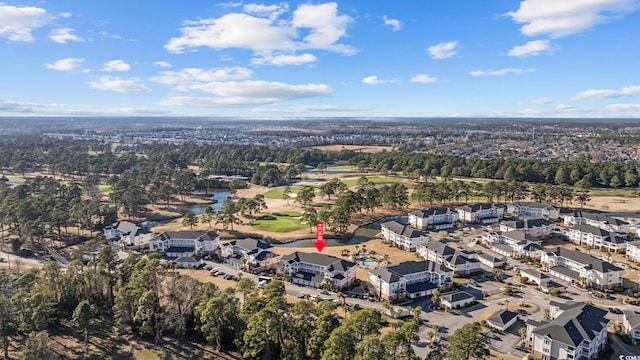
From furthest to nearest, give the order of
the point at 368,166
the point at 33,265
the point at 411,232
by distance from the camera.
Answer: the point at 368,166
the point at 411,232
the point at 33,265

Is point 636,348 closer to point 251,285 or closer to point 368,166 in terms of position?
point 251,285

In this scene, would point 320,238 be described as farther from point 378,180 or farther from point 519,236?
point 378,180

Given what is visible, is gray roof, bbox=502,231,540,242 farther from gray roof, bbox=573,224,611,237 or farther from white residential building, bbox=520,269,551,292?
white residential building, bbox=520,269,551,292

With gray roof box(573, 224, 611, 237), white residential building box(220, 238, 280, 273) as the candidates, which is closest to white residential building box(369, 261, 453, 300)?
white residential building box(220, 238, 280, 273)

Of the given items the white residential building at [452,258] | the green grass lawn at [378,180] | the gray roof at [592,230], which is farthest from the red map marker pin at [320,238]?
the green grass lawn at [378,180]

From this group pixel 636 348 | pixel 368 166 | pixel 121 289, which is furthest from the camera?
pixel 368 166

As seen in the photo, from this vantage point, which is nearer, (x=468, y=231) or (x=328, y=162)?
(x=468, y=231)

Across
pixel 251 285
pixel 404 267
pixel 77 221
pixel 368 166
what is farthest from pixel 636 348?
pixel 368 166
